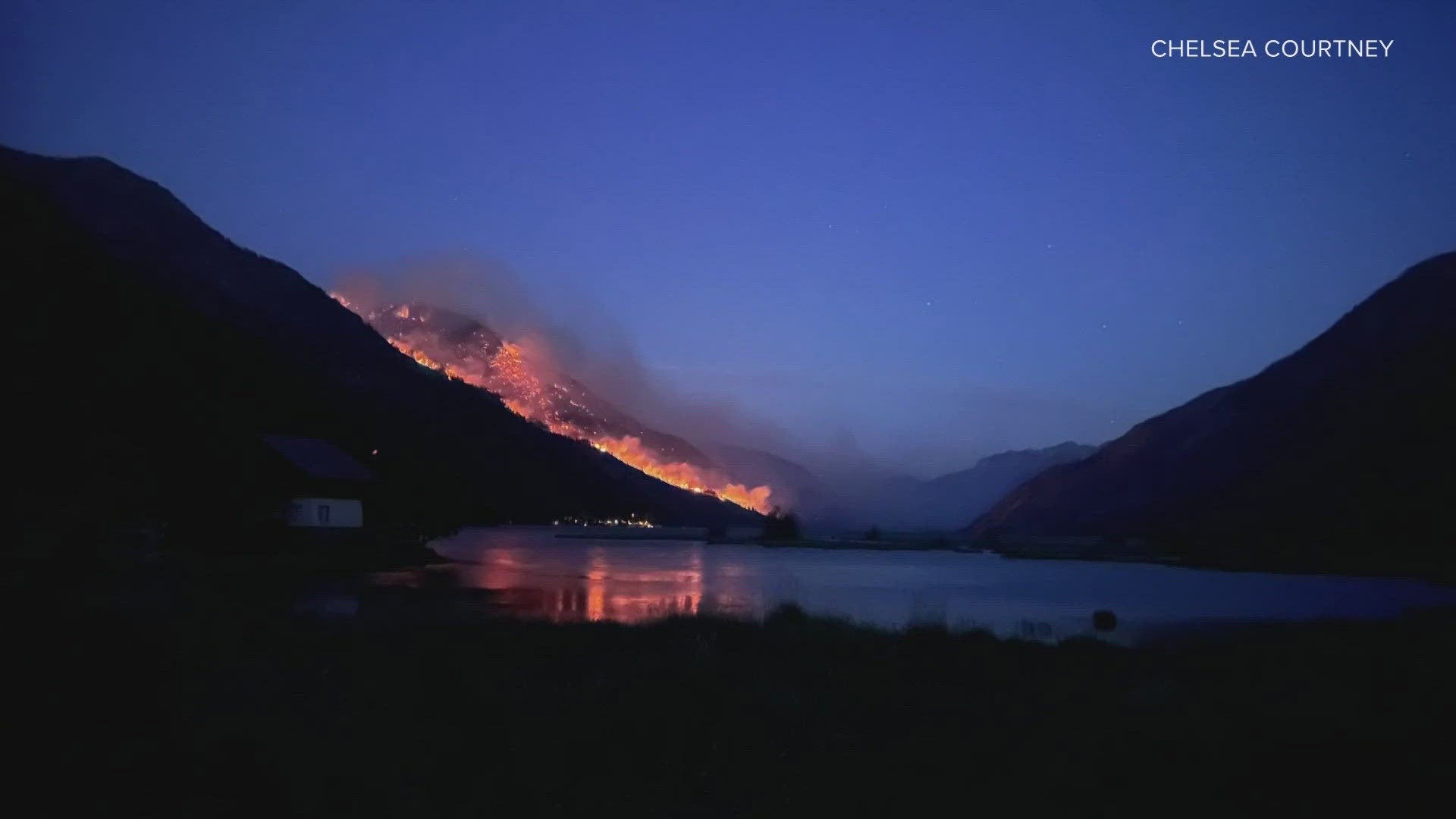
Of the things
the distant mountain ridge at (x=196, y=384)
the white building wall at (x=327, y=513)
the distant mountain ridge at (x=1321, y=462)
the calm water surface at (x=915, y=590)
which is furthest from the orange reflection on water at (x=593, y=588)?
the distant mountain ridge at (x=1321, y=462)

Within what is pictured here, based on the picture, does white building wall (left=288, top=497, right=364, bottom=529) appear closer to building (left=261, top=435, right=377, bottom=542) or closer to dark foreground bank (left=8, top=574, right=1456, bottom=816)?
building (left=261, top=435, right=377, bottom=542)

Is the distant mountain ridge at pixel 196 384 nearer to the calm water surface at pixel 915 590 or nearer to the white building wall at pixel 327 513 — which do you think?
the white building wall at pixel 327 513

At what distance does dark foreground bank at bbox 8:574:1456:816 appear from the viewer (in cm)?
715

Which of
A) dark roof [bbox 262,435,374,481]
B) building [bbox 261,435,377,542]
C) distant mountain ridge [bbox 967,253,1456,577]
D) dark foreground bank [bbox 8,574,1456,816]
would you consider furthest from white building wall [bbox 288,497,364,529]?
distant mountain ridge [bbox 967,253,1456,577]

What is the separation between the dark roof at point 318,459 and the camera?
47.9 m

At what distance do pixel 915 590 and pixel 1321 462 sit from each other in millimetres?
72429

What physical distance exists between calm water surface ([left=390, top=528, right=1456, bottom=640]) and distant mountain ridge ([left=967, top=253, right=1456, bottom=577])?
15.3m

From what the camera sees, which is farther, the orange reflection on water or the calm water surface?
the calm water surface

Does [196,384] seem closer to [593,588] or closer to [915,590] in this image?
[593,588]

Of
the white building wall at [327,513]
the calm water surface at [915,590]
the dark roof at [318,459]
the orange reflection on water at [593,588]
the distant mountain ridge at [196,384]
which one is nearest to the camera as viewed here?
the orange reflection on water at [593,588]

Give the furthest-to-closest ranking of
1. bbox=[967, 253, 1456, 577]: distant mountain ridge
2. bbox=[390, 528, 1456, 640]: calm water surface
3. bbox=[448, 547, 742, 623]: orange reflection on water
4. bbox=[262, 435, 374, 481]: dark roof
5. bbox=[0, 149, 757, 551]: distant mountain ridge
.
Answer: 1. bbox=[967, 253, 1456, 577]: distant mountain ridge
2. bbox=[262, 435, 374, 481]: dark roof
3. bbox=[0, 149, 757, 551]: distant mountain ridge
4. bbox=[390, 528, 1456, 640]: calm water surface
5. bbox=[448, 547, 742, 623]: orange reflection on water

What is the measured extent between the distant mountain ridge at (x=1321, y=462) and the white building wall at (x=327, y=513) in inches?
2724

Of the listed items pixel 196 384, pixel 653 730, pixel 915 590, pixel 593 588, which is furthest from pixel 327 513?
pixel 653 730

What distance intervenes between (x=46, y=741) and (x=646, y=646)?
9.62 metres
